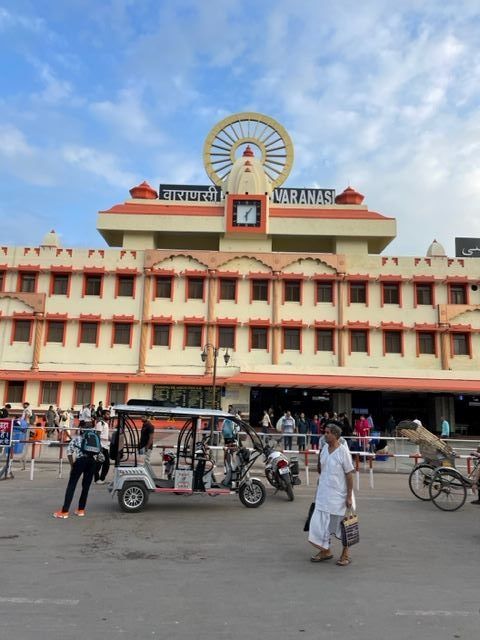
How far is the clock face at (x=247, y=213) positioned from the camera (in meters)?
34.7

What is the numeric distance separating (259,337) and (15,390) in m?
15.4

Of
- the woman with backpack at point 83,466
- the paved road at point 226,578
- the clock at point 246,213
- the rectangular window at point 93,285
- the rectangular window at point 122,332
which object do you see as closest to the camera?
the paved road at point 226,578


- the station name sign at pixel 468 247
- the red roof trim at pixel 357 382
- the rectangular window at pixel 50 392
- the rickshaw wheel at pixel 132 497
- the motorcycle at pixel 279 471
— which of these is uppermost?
the station name sign at pixel 468 247

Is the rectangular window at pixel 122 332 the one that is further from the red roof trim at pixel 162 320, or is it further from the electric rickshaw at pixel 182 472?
the electric rickshaw at pixel 182 472

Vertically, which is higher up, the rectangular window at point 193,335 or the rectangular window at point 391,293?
the rectangular window at point 391,293

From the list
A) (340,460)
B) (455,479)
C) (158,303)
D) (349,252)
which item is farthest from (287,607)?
(349,252)

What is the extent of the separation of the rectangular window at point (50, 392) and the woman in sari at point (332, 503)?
2795cm

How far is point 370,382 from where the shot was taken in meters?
29.5

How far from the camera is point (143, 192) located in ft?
125

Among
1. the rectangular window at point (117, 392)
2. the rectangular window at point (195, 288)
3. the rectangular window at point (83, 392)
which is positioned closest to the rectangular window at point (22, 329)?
the rectangular window at point (83, 392)

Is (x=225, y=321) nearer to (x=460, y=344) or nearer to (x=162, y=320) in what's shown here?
(x=162, y=320)

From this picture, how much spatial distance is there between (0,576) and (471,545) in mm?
6312

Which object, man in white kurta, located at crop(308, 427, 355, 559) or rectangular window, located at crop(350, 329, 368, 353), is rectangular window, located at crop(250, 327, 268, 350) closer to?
rectangular window, located at crop(350, 329, 368, 353)

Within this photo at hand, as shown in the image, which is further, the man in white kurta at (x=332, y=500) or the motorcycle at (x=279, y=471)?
the motorcycle at (x=279, y=471)
